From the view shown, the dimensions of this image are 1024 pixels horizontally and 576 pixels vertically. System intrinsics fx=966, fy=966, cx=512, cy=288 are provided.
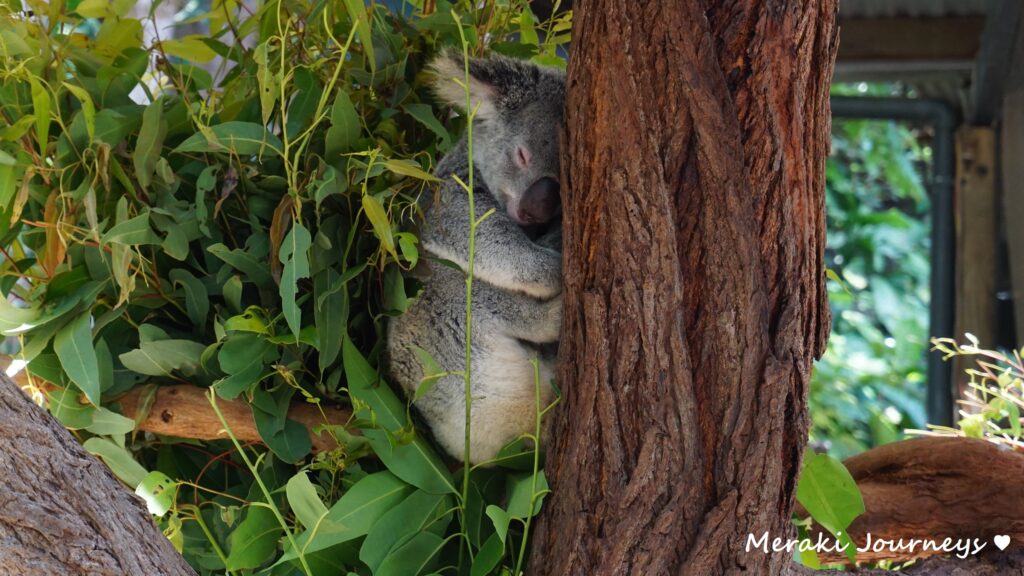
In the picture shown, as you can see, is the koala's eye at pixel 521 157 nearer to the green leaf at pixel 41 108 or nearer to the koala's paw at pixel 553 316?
the koala's paw at pixel 553 316

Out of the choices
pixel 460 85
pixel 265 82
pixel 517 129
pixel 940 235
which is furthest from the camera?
pixel 940 235

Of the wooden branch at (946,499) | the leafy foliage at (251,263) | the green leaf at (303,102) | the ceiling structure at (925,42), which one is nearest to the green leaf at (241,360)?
the leafy foliage at (251,263)

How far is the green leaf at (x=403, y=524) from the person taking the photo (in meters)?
1.83

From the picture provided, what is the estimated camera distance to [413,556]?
6.07ft

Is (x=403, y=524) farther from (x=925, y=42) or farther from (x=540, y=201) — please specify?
(x=925, y=42)

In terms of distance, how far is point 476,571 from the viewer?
180cm

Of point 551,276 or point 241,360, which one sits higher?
Result: point 551,276

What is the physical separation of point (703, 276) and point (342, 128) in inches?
33.9

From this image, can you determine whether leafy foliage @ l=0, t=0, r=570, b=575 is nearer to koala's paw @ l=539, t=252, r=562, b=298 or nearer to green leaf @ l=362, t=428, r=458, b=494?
green leaf @ l=362, t=428, r=458, b=494

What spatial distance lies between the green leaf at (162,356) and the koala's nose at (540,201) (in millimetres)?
775

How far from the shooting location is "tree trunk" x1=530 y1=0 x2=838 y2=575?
5.09ft

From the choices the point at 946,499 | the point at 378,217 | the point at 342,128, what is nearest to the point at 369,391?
the point at 378,217

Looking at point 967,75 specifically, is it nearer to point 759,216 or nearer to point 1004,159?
point 1004,159

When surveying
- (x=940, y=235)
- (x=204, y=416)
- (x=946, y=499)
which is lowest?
(x=946, y=499)
